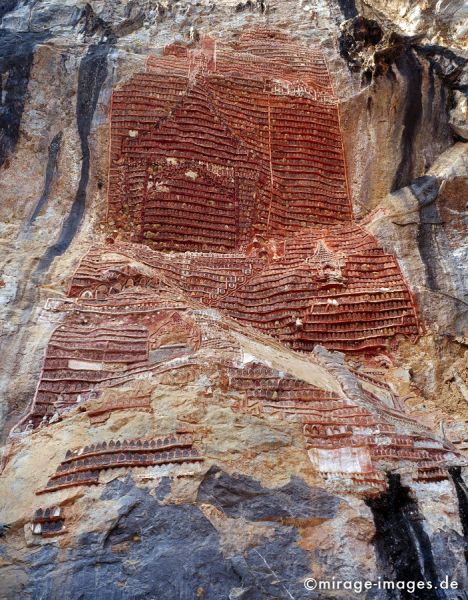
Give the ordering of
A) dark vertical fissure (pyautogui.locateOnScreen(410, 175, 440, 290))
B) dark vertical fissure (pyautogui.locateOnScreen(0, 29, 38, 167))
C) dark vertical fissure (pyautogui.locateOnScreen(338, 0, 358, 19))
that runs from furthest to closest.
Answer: dark vertical fissure (pyautogui.locateOnScreen(338, 0, 358, 19)) < dark vertical fissure (pyautogui.locateOnScreen(0, 29, 38, 167)) < dark vertical fissure (pyautogui.locateOnScreen(410, 175, 440, 290))

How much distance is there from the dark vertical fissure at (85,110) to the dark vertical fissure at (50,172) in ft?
1.08

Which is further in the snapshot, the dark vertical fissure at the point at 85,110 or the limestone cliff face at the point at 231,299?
the dark vertical fissure at the point at 85,110

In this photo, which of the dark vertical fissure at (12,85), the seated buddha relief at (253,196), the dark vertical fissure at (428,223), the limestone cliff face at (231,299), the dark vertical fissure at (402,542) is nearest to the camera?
the dark vertical fissure at (402,542)

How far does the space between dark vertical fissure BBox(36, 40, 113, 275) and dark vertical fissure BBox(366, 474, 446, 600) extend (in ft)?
15.4

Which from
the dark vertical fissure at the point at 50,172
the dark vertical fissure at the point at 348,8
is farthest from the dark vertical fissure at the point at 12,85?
the dark vertical fissure at the point at 348,8

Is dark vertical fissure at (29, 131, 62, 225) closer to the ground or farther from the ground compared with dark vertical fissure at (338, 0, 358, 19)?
closer to the ground

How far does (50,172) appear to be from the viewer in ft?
25.0

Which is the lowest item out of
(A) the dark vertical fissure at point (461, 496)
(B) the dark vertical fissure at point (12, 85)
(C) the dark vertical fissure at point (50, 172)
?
(A) the dark vertical fissure at point (461, 496)

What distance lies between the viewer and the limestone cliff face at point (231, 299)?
3.77m

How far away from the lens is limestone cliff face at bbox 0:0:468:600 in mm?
3766

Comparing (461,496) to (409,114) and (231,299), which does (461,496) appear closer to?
(231,299)

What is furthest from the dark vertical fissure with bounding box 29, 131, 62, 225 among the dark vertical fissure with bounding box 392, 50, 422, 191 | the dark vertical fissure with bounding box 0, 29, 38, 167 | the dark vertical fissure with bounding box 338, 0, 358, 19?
the dark vertical fissure with bounding box 338, 0, 358, 19

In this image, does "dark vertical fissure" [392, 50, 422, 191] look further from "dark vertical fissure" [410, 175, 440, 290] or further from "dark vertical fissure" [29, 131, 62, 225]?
"dark vertical fissure" [29, 131, 62, 225]

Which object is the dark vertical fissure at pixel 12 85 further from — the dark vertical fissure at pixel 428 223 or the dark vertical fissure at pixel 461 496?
the dark vertical fissure at pixel 461 496
